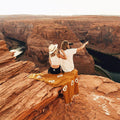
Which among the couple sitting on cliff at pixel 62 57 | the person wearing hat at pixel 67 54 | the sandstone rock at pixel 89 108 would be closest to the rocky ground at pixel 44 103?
the sandstone rock at pixel 89 108

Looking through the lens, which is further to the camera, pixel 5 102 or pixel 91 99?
pixel 91 99

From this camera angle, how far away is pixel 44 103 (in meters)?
3.62

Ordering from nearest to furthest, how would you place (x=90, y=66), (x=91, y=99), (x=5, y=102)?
(x=5, y=102), (x=91, y=99), (x=90, y=66)

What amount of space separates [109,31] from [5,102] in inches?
1393

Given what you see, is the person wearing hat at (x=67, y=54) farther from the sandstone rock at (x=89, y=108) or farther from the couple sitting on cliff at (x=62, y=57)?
the sandstone rock at (x=89, y=108)

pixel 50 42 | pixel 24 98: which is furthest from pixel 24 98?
pixel 50 42

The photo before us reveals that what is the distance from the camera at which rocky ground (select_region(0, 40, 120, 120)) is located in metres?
3.22

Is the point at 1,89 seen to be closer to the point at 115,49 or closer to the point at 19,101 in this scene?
the point at 19,101

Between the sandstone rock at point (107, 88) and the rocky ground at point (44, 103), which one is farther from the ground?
the rocky ground at point (44, 103)

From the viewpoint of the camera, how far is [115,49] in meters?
30.8

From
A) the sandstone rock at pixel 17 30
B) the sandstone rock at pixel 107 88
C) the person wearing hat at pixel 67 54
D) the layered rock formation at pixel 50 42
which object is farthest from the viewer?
the sandstone rock at pixel 17 30

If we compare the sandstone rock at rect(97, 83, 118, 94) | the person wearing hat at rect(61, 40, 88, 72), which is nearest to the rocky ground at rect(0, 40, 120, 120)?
the sandstone rock at rect(97, 83, 118, 94)

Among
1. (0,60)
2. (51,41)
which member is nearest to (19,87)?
(0,60)

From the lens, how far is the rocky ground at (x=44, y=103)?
127 inches
